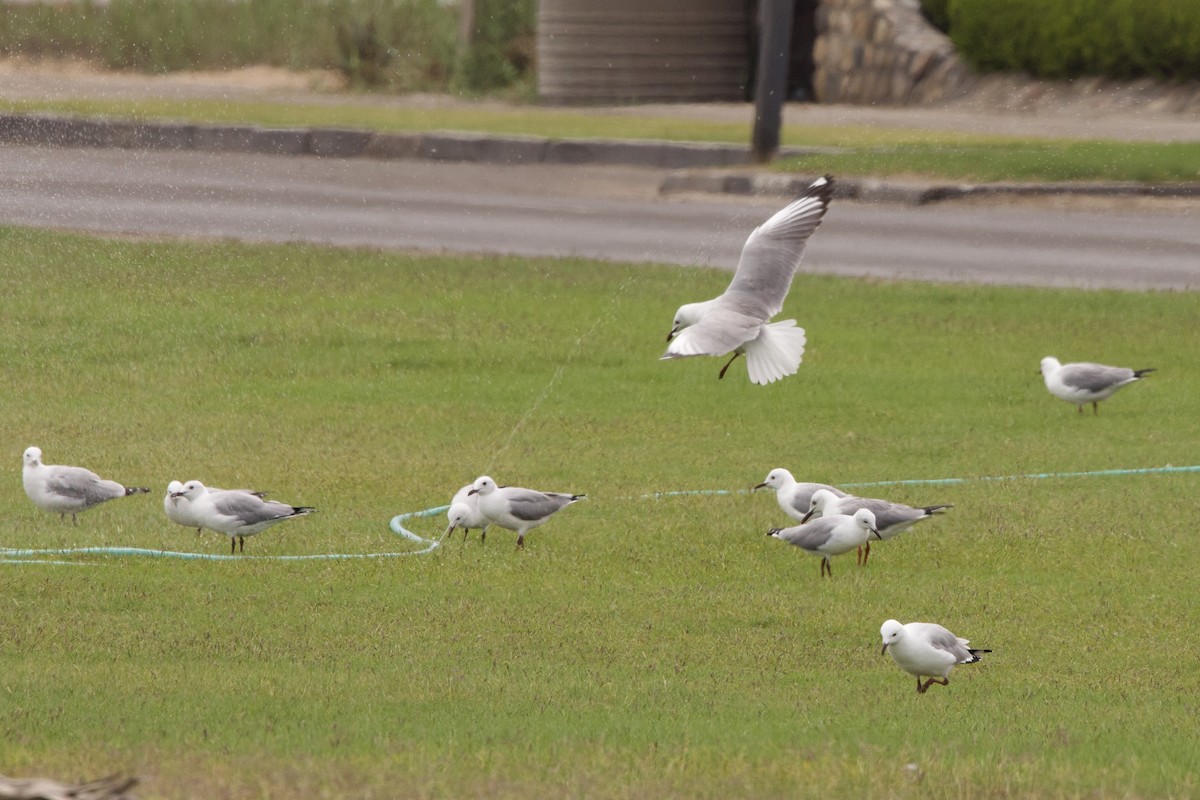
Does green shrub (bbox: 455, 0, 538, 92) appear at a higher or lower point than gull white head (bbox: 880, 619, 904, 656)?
lower

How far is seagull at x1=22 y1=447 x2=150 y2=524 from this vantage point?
8.80 meters

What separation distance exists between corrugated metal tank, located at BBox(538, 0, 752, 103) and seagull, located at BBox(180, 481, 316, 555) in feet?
74.4

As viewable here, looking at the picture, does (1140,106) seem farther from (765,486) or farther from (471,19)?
(765,486)

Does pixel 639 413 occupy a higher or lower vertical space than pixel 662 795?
lower

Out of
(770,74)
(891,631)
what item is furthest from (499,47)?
(891,631)

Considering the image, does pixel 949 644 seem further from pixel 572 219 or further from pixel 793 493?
pixel 572 219

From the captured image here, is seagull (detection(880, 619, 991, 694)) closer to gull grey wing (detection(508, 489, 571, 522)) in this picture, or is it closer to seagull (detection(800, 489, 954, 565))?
seagull (detection(800, 489, 954, 565))

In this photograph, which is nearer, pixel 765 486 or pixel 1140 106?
pixel 765 486

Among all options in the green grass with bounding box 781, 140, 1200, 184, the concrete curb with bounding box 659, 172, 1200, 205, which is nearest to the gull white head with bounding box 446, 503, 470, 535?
the concrete curb with bounding box 659, 172, 1200, 205

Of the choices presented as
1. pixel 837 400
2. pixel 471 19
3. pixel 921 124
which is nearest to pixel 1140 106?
pixel 921 124

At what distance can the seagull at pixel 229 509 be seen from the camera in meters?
8.29

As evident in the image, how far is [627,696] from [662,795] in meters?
1.21

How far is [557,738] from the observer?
5.98 meters

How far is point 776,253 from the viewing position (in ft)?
30.7
